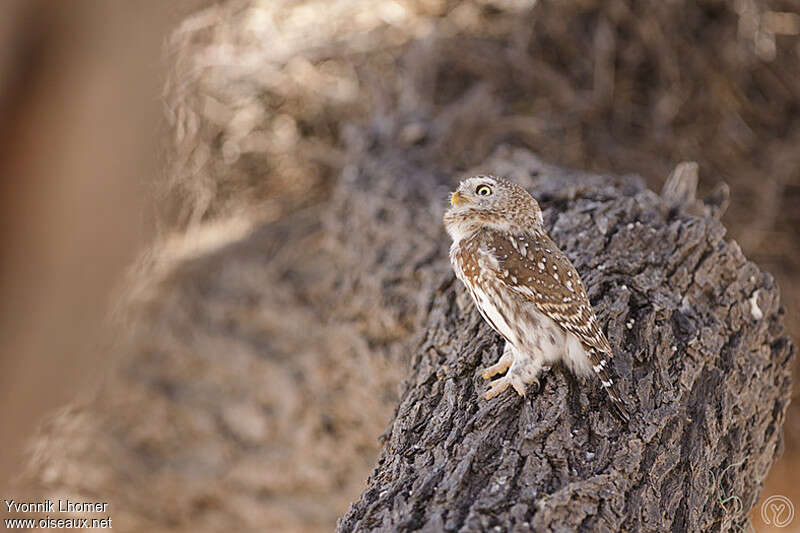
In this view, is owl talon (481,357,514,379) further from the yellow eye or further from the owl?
the yellow eye

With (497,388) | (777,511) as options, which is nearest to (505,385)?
(497,388)

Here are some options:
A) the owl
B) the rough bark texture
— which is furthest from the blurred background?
the owl

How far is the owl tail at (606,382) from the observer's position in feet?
9.59

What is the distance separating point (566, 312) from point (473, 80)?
4494mm

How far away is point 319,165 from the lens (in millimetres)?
7457

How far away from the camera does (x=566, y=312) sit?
300 cm

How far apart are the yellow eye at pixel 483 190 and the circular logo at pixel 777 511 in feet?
10.4

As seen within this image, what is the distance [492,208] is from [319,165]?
14.3 ft

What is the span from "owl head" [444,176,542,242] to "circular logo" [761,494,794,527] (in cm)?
303

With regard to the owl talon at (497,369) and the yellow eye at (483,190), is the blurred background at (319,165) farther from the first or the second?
the yellow eye at (483,190)

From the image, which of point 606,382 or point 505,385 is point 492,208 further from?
point 606,382

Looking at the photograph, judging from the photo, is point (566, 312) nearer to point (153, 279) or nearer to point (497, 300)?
point (497, 300)

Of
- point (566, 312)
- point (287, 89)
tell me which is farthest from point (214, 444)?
point (566, 312)

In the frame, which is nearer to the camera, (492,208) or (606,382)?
(606,382)
